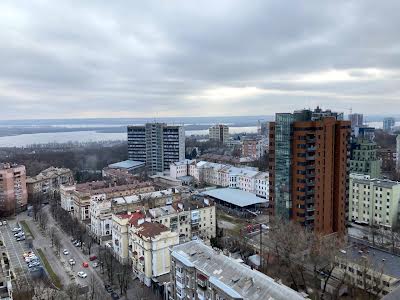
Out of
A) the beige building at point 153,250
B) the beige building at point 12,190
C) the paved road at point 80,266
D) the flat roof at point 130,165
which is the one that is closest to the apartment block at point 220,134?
the flat roof at point 130,165

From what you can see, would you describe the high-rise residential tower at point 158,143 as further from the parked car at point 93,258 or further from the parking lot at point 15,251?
the parked car at point 93,258

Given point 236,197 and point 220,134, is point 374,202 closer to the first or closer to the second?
point 236,197

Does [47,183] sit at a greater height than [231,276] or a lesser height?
lesser

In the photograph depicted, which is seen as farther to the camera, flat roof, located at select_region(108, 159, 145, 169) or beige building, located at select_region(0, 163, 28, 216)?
flat roof, located at select_region(108, 159, 145, 169)

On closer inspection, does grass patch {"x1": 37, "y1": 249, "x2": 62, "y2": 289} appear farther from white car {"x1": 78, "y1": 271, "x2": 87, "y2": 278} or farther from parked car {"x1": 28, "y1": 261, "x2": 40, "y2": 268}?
white car {"x1": 78, "y1": 271, "x2": 87, "y2": 278}

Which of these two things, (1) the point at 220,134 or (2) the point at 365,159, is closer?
(2) the point at 365,159

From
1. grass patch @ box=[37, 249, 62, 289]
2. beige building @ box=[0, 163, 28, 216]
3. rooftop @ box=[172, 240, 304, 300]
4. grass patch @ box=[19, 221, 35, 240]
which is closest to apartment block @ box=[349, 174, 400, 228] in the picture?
rooftop @ box=[172, 240, 304, 300]

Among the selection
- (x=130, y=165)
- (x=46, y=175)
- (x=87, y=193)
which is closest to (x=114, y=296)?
(x=87, y=193)
